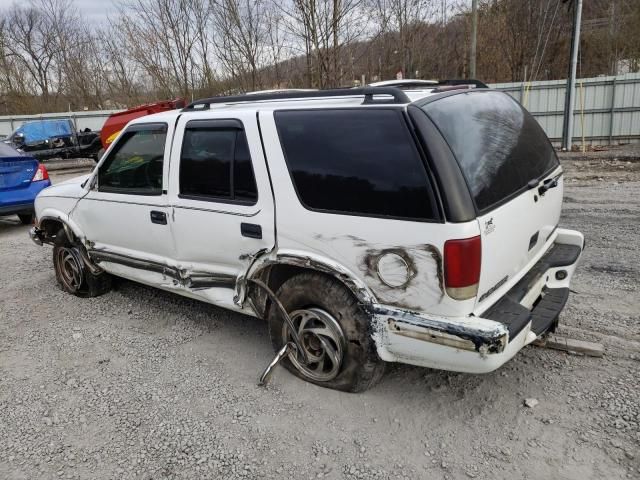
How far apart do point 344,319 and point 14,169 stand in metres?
7.80

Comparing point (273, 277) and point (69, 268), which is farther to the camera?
point (69, 268)

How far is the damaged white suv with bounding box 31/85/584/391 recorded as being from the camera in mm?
2572

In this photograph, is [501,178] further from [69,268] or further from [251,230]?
[69,268]

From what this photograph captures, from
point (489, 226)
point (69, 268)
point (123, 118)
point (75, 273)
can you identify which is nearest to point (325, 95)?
point (489, 226)

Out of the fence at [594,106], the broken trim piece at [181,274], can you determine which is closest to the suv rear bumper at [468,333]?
the broken trim piece at [181,274]

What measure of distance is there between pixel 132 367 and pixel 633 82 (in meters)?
16.0

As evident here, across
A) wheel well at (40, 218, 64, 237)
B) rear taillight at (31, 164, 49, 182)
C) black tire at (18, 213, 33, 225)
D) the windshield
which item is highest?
the windshield

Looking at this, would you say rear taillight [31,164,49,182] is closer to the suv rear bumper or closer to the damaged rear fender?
the damaged rear fender

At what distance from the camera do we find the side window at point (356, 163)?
261 cm

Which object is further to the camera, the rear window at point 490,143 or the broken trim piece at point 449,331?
the rear window at point 490,143

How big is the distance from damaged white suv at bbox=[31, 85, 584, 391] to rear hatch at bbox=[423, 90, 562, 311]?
0.04 feet

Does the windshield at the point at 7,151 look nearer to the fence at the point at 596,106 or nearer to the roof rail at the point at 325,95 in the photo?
the roof rail at the point at 325,95

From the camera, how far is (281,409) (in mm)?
3162

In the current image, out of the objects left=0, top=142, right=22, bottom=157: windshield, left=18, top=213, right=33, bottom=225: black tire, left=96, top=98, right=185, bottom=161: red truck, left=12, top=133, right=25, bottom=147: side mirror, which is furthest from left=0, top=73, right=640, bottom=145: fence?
left=12, top=133, right=25, bottom=147: side mirror
